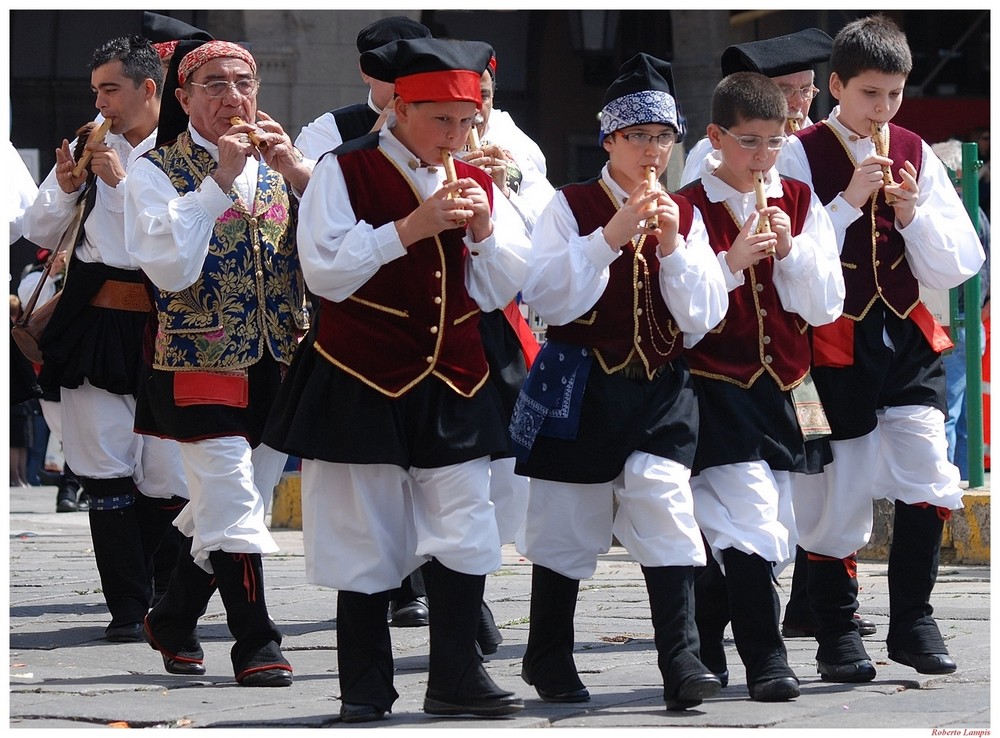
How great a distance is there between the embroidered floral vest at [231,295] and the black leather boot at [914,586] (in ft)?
6.49

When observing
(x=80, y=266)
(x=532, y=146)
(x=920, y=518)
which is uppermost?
(x=532, y=146)

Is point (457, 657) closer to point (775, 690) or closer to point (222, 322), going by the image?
point (775, 690)

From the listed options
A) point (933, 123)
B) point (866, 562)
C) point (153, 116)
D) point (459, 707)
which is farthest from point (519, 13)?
point (459, 707)

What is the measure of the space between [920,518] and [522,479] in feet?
4.23

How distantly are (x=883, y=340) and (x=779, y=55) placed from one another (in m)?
1.05

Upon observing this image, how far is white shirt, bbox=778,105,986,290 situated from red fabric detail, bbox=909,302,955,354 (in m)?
0.09

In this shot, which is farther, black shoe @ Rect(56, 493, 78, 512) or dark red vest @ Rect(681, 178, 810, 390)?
black shoe @ Rect(56, 493, 78, 512)

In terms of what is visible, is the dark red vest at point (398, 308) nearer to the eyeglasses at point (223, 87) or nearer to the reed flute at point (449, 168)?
the reed flute at point (449, 168)

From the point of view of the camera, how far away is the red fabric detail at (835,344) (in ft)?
18.5

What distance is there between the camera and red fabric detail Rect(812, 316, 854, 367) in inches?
223

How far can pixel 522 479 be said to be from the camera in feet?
20.1

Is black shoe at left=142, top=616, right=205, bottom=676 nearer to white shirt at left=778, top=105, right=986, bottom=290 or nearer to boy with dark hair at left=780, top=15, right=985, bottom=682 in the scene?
boy with dark hair at left=780, top=15, right=985, bottom=682

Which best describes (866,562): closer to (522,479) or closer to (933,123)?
(522,479)

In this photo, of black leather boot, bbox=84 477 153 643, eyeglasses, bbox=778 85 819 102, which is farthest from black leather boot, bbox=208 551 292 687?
eyeglasses, bbox=778 85 819 102
